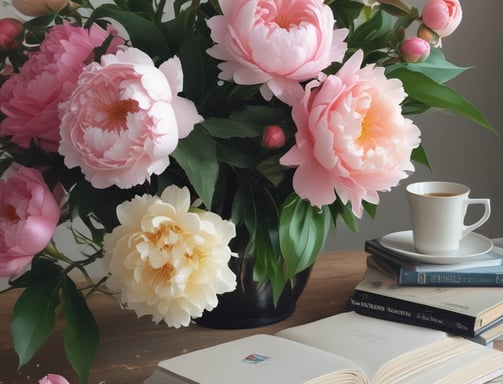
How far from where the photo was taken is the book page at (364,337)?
0.75m

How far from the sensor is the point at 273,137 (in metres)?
0.71

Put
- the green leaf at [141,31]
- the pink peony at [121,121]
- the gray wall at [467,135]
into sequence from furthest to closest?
the gray wall at [467,135], the green leaf at [141,31], the pink peony at [121,121]

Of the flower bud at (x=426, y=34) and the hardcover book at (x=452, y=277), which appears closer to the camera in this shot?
the flower bud at (x=426, y=34)

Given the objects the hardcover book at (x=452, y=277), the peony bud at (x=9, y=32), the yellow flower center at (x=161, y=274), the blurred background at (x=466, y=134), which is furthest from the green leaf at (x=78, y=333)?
the blurred background at (x=466, y=134)

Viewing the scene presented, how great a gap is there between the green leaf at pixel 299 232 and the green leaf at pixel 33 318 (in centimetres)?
23

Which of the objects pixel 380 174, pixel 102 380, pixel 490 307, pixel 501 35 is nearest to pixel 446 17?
pixel 380 174

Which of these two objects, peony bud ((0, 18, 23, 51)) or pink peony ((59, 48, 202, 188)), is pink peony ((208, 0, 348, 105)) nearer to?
pink peony ((59, 48, 202, 188))

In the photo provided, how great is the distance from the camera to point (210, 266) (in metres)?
0.67

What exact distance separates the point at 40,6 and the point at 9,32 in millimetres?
41

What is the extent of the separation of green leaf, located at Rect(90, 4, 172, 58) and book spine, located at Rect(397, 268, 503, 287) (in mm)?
403

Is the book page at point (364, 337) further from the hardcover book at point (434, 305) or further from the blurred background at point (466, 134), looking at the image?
the blurred background at point (466, 134)

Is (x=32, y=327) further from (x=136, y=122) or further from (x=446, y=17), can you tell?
(x=446, y=17)

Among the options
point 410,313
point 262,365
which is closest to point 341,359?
point 262,365

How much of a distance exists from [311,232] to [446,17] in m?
0.26
